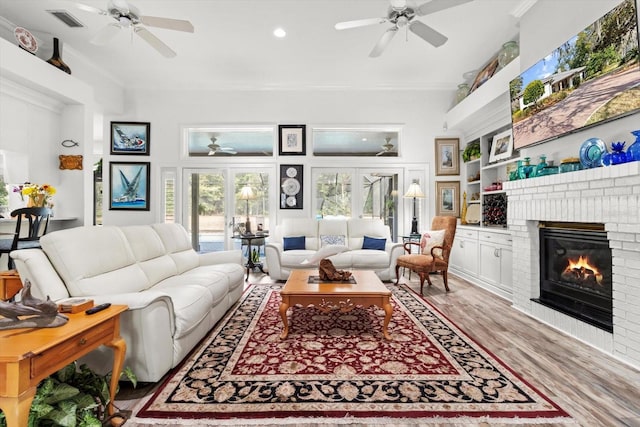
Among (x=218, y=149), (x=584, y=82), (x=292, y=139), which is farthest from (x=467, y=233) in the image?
(x=218, y=149)

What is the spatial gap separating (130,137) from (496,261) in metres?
6.40

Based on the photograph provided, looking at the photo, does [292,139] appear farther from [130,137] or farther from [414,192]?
[130,137]

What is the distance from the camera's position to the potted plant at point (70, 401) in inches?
50.8

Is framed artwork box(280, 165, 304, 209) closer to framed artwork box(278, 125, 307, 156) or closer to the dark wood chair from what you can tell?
framed artwork box(278, 125, 307, 156)

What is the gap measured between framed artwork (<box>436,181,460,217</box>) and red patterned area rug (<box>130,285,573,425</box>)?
10.3 feet

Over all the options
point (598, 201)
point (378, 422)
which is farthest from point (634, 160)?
point (378, 422)

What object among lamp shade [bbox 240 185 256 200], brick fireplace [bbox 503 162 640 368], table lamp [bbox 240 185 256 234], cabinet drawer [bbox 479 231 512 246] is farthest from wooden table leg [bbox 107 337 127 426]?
cabinet drawer [bbox 479 231 512 246]

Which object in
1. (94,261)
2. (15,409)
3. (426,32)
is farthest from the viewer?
(426,32)

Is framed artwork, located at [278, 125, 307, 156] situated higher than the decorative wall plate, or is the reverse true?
the decorative wall plate

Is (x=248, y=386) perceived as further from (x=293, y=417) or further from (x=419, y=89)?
(x=419, y=89)

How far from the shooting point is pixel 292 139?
568cm

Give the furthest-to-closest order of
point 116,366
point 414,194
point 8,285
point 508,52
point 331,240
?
point 414,194 → point 331,240 → point 508,52 → point 8,285 → point 116,366

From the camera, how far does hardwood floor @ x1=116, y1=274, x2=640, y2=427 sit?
1.70 metres

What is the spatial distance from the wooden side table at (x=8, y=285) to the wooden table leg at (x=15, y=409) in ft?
4.48
